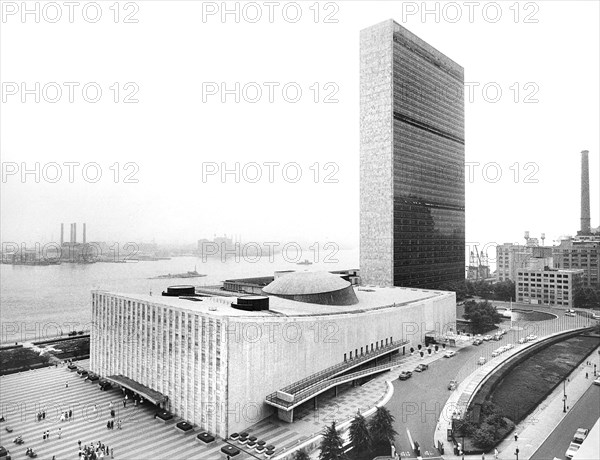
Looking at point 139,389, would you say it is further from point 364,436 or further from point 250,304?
point 364,436

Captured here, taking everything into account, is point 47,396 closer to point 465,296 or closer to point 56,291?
point 56,291

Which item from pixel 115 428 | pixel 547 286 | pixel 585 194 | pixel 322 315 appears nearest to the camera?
pixel 115 428

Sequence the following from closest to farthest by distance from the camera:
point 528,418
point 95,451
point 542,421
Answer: point 95,451 → point 542,421 → point 528,418

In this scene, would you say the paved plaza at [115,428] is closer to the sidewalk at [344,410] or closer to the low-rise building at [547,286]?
the sidewalk at [344,410]

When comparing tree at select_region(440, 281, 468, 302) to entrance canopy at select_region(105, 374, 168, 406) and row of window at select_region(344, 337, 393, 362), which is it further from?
entrance canopy at select_region(105, 374, 168, 406)

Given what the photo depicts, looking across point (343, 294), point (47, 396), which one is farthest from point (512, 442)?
point (47, 396)

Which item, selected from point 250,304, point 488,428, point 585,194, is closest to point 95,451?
point 250,304

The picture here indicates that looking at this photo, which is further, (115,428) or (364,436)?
(115,428)

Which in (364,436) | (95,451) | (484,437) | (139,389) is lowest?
(95,451)
